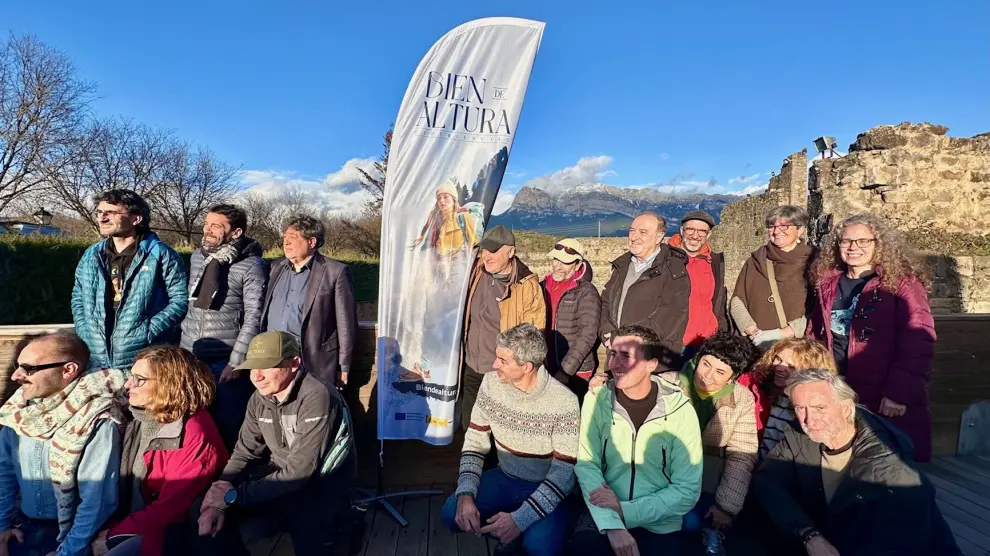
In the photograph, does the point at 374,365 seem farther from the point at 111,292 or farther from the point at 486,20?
the point at 486,20

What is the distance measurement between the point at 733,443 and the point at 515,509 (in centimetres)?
106

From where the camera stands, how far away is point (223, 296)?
2939 millimetres

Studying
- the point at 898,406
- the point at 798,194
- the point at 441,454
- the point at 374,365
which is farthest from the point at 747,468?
the point at 798,194

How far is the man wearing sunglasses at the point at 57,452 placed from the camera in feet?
6.83

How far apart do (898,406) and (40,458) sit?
387 cm

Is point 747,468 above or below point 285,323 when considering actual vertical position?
below

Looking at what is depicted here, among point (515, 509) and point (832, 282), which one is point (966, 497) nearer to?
point (832, 282)

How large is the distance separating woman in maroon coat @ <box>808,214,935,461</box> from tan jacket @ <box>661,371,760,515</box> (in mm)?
722

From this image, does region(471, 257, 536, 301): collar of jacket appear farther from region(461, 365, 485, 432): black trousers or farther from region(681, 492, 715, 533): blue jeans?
region(681, 492, 715, 533): blue jeans

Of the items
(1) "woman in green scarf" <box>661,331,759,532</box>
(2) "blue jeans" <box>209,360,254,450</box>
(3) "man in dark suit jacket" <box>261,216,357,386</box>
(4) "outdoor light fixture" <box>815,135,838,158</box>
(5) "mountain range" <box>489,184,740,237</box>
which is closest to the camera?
(1) "woman in green scarf" <box>661,331,759,532</box>

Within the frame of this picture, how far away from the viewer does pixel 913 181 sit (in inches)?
318

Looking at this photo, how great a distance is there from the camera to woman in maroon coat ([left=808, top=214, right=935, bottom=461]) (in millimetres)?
2518

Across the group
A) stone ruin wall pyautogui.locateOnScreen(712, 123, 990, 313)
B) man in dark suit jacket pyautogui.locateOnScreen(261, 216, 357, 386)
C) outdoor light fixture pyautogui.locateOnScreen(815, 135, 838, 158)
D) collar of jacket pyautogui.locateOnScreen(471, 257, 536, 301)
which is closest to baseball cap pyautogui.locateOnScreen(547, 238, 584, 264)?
collar of jacket pyautogui.locateOnScreen(471, 257, 536, 301)

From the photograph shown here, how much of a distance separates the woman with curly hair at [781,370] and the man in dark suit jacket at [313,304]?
7.28 ft
